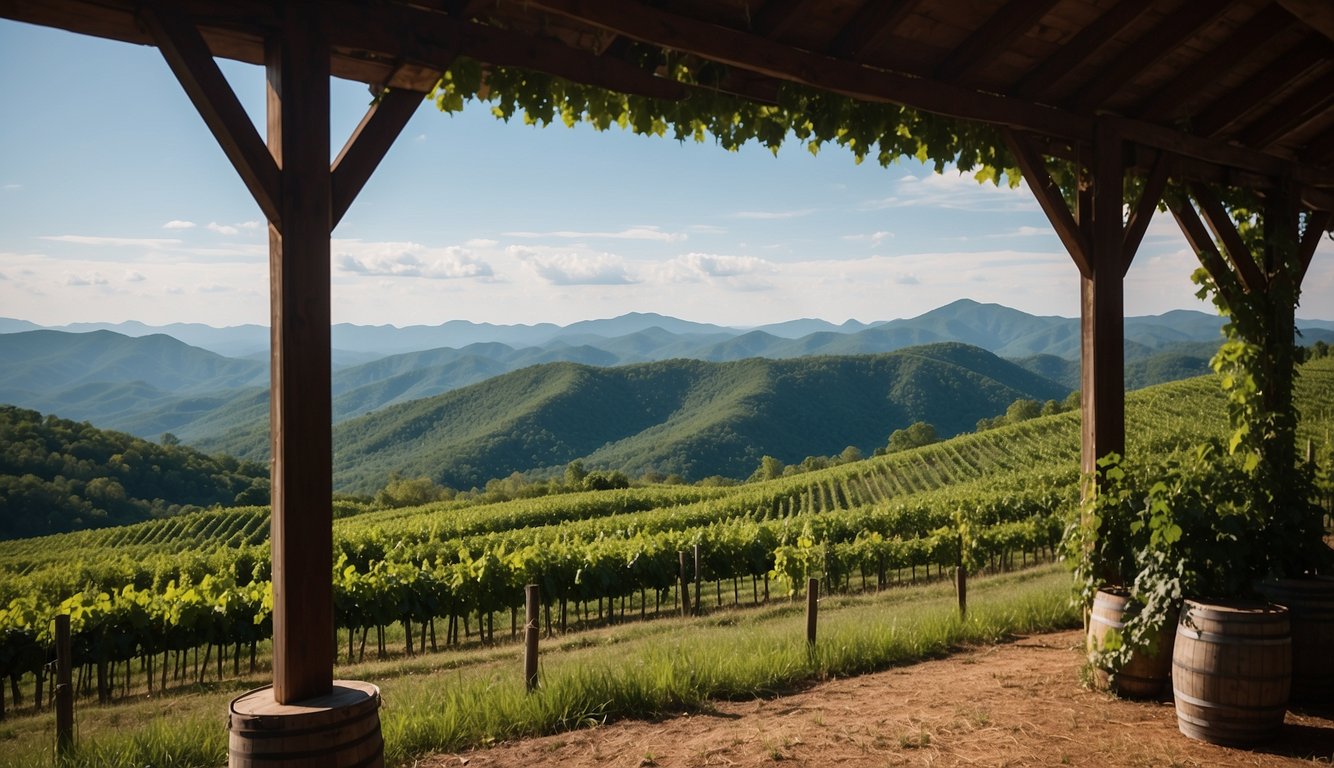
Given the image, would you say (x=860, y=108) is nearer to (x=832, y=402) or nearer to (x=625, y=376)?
(x=832, y=402)

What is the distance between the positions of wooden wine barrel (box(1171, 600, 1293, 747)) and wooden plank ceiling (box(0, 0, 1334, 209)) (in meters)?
2.65

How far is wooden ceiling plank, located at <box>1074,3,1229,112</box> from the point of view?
4.78 metres

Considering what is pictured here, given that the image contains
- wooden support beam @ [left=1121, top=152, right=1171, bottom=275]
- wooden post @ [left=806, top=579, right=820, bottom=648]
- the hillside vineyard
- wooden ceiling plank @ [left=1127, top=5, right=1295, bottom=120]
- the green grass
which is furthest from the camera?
the hillside vineyard

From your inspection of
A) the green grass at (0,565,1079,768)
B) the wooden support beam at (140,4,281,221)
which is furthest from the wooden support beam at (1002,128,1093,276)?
the wooden support beam at (140,4,281,221)

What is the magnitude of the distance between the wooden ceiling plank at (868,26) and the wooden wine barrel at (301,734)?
359cm

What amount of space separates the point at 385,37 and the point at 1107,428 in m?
4.64

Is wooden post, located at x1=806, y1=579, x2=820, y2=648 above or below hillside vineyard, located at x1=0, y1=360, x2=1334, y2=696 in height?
above

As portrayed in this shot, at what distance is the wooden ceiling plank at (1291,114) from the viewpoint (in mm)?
5902

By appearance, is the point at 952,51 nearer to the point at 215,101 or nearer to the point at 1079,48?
the point at 1079,48

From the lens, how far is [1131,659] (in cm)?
470

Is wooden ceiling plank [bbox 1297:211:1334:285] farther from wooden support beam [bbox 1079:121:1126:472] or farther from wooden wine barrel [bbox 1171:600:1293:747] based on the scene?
wooden wine barrel [bbox 1171:600:1293:747]

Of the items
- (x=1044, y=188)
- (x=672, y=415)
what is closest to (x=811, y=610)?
(x=1044, y=188)

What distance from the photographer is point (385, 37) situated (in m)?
3.20

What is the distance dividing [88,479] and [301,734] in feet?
195
